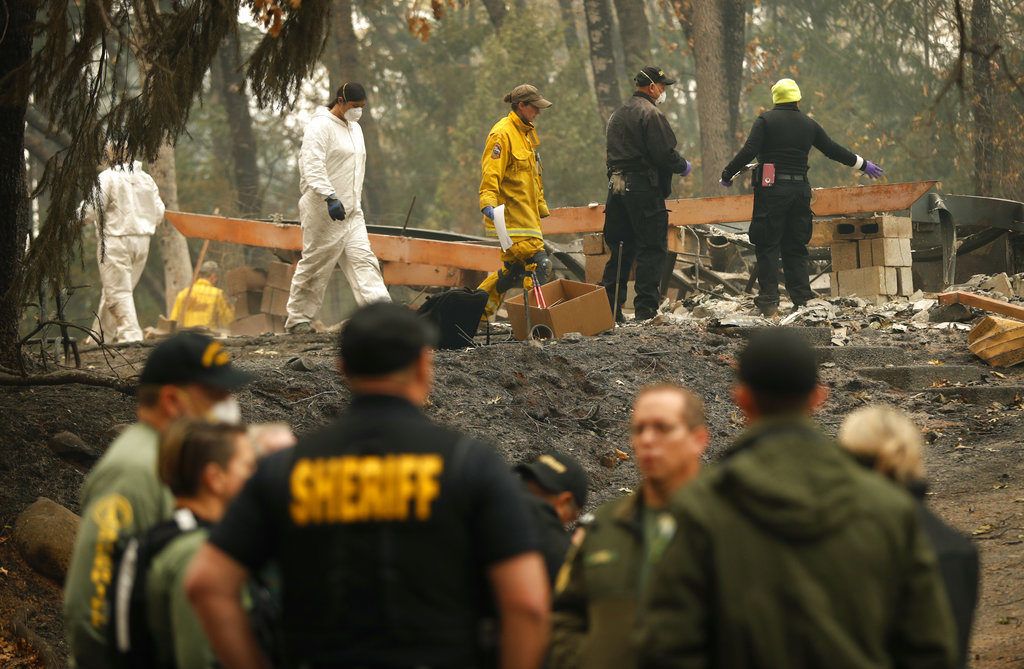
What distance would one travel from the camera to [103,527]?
3471mm

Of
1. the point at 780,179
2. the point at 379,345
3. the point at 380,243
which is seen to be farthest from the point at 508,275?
the point at 379,345

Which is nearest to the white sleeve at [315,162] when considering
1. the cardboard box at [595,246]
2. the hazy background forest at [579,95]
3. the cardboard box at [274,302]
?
the cardboard box at [595,246]

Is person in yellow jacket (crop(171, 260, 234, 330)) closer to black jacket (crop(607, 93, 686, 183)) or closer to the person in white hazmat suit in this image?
the person in white hazmat suit

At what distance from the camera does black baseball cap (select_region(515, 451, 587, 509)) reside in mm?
4266

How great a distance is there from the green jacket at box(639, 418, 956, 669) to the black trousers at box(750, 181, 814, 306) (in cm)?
1085

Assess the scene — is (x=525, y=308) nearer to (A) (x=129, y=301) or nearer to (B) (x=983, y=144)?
(A) (x=129, y=301)

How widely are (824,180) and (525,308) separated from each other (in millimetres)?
22680

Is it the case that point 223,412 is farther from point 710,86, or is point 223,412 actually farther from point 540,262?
point 710,86

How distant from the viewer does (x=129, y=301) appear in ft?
49.5

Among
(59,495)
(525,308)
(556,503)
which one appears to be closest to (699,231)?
(525,308)

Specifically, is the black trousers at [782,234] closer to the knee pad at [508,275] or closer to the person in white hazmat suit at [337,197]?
the knee pad at [508,275]

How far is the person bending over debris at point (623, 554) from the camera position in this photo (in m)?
3.27

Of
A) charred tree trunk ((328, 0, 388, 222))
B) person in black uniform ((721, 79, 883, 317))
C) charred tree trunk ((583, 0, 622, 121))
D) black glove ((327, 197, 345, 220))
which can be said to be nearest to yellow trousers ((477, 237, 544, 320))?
black glove ((327, 197, 345, 220))

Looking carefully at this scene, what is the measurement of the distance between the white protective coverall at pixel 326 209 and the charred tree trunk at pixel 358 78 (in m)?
12.8
